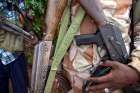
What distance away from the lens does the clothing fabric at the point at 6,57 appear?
6.10ft

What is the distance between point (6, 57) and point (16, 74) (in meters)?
0.11

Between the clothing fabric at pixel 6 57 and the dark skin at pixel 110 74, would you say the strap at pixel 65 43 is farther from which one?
the clothing fabric at pixel 6 57

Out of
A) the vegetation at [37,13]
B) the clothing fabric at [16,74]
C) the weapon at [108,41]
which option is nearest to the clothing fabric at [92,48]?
the weapon at [108,41]

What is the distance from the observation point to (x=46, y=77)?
174cm

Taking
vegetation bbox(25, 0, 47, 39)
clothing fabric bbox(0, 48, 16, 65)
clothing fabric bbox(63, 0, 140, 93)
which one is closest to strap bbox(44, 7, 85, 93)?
clothing fabric bbox(63, 0, 140, 93)

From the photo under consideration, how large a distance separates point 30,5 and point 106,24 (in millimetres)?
389

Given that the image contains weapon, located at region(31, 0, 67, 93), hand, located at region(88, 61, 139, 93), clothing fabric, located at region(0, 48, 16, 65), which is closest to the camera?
hand, located at region(88, 61, 139, 93)

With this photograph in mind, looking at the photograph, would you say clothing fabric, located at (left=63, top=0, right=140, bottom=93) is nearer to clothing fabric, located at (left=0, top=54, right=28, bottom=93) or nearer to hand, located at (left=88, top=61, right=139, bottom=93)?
hand, located at (left=88, top=61, right=139, bottom=93)

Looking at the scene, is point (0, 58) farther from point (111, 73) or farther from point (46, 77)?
point (111, 73)

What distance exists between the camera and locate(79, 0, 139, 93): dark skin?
1558 millimetres

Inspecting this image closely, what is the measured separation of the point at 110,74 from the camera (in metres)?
1.57

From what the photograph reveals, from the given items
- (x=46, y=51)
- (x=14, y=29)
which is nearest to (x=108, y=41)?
(x=46, y=51)

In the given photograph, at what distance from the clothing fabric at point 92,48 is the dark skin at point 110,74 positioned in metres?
0.04

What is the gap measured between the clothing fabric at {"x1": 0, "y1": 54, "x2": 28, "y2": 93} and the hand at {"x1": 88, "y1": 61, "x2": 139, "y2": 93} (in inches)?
18.4
